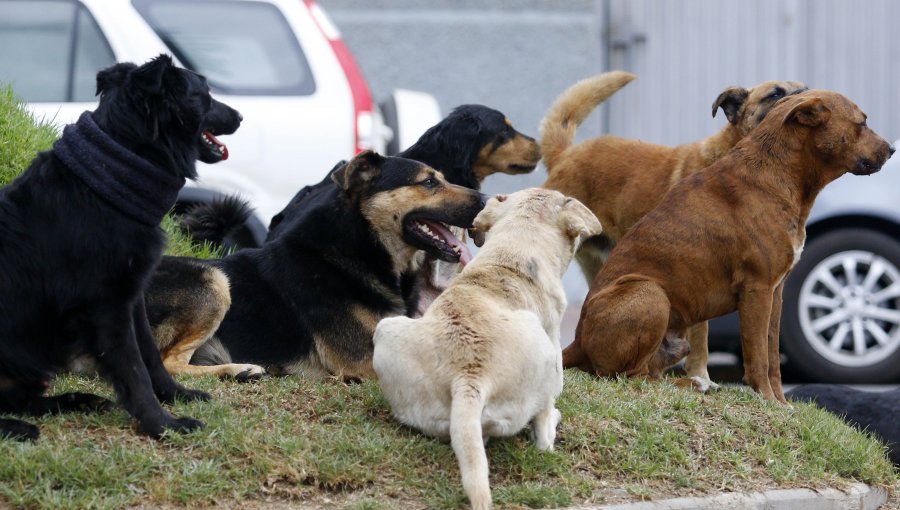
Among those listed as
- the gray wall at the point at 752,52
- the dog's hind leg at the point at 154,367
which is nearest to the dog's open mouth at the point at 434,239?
the dog's hind leg at the point at 154,367

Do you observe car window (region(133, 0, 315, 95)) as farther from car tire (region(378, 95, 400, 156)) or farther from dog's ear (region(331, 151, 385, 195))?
dog's ear (region(331, 151, 385, 195))

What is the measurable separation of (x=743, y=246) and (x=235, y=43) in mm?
4141

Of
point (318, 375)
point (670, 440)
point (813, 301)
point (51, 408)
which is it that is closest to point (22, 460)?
point (51, 408)

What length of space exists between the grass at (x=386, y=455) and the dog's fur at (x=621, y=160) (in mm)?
1573

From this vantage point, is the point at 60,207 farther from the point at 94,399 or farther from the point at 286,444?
the point at 286,444

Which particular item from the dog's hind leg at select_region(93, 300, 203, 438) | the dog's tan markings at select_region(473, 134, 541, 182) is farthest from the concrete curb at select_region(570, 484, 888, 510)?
the dog's tan markings at select_region(473, 134, 541, 182)

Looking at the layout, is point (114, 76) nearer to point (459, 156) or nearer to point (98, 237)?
point (98, 237)

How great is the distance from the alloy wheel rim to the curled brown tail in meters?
2.05

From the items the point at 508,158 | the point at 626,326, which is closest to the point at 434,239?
the point at 626,326

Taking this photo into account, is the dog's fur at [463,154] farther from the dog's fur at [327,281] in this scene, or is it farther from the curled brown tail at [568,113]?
the curled brown tail at [568,113]

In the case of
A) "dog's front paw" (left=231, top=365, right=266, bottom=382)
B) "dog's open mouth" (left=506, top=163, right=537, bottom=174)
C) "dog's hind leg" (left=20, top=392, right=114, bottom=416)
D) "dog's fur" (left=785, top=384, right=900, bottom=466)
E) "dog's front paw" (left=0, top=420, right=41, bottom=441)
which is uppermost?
"dog's open mouth" (left=506, top=163, right=537, bottom=174)

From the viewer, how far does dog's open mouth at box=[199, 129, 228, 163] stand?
566 cm

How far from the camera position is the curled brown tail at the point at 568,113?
8.87 metres

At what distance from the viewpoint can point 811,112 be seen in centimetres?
673
